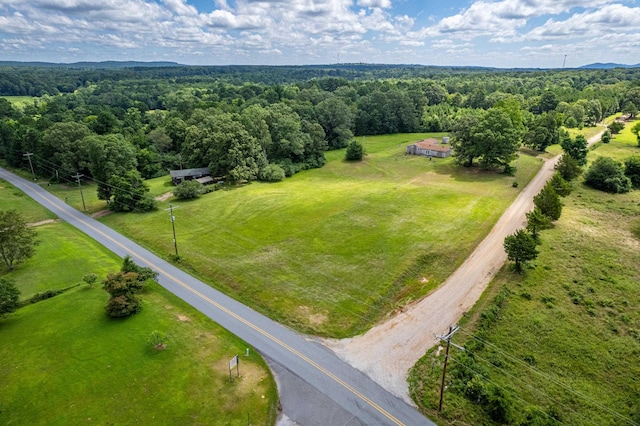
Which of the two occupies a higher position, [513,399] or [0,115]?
[0,115]

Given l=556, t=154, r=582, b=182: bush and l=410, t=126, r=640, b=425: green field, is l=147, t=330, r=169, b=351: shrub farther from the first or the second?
l=556, t=154, r=582, b=182: bush

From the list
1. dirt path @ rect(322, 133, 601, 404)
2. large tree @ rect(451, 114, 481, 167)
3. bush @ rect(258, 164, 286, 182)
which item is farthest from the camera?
large tree @ rect(451, 114, 481, 167)

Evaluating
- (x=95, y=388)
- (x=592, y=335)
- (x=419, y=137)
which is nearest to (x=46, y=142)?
(x=95, y=388)

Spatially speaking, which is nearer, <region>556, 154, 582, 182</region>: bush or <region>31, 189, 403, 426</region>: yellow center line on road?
<region>31, 189, 403, 426</region>: yellow center line on road

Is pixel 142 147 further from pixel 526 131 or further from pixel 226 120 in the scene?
pixel 526 131

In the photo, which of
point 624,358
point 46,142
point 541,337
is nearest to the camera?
point 624,358

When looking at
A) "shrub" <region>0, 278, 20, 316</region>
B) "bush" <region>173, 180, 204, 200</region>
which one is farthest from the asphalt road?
"bush" <region>173, 180, 204, 200</region>

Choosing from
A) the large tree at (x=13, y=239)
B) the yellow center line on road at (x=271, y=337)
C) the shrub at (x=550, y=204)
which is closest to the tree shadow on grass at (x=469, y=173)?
the shrub at (x=550, y=204)
